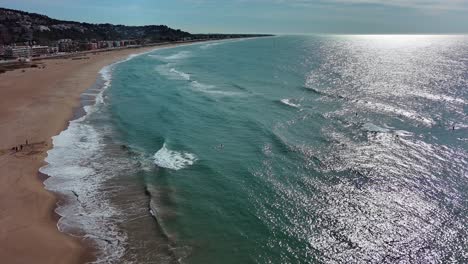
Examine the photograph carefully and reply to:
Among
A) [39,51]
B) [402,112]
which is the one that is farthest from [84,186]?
[39,51]

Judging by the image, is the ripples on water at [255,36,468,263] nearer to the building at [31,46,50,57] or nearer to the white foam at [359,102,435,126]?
the white foam at [359,102,435,126]

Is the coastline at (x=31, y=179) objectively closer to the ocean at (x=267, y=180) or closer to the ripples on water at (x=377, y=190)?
the ocean at (x=267, y=180)

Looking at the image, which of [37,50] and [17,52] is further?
[37,50]

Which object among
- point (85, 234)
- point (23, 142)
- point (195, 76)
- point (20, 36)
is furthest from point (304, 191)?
point (20, 36)

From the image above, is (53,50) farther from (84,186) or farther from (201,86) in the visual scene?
(84,186)

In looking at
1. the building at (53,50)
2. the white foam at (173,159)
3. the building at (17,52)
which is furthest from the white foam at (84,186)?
the building at (53,50)

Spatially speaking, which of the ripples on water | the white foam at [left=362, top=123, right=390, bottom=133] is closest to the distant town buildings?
the ripples on water
